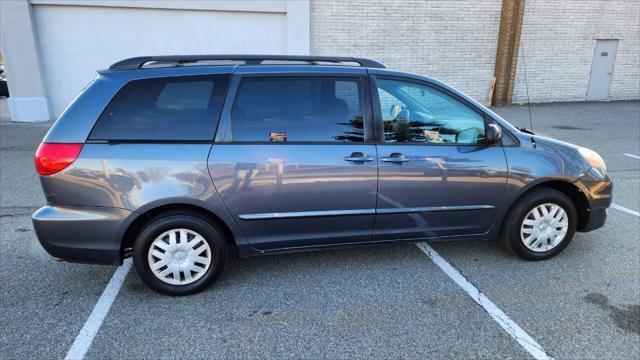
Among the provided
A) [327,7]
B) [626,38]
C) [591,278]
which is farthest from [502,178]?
[626,38]

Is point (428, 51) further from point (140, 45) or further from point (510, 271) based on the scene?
point (510, 271)

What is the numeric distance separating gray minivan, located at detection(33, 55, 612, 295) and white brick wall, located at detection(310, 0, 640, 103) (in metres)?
9.48

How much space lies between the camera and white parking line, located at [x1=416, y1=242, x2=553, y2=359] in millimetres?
2664

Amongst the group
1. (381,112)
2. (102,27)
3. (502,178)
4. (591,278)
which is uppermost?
(102,27)

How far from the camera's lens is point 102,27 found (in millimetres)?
10734

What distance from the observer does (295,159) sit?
3.13 m

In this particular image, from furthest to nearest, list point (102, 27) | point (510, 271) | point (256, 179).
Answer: point (102, 27) < point (510, 271) < point (256, 179)

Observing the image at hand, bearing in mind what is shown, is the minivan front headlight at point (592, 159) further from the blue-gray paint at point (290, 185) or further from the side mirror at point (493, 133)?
the side mirror at point (493, 133)

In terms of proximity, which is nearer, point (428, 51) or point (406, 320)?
point (406, 320)

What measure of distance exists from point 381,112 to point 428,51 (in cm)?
1099

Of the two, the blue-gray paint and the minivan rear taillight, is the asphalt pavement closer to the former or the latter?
the blue-gray paint

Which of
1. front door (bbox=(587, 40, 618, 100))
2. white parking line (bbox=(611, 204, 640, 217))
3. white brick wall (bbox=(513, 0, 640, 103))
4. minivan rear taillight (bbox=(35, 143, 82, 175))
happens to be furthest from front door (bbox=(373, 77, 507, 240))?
front door (bbox=(587, 40, 618, 100))

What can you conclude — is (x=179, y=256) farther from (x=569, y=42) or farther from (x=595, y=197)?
(x=569, y=42)

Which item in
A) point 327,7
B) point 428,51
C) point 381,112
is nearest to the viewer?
point 381,112
